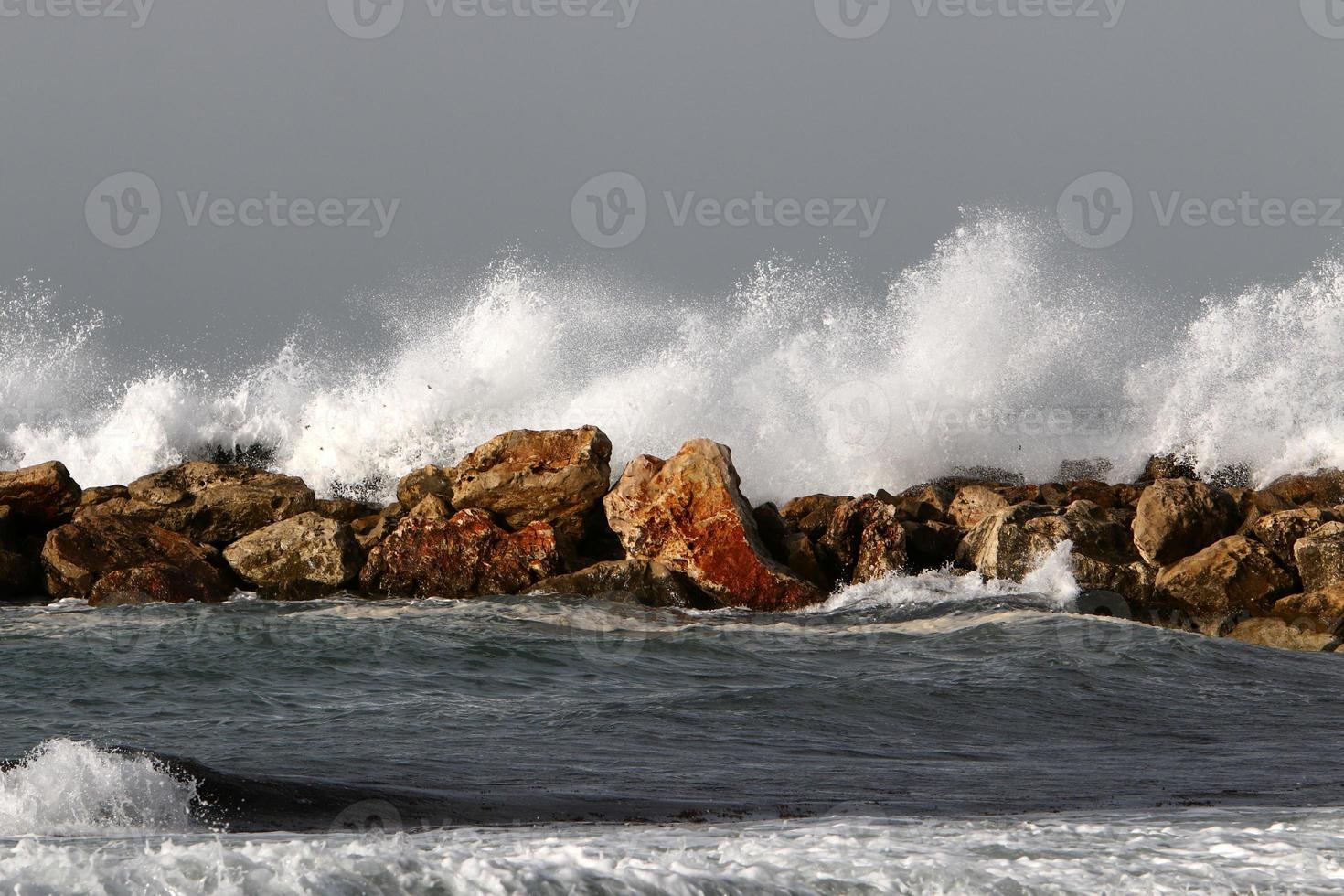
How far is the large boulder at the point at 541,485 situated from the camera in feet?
54.0

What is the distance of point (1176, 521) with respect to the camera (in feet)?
50.4

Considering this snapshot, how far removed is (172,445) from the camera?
22.1 m

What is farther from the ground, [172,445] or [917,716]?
[172,445]

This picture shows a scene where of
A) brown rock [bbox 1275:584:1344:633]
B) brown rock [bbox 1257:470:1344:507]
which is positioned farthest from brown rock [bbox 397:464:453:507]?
brown rock [bbox 1257:470:1344:507]

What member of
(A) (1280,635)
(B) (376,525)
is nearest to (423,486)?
(B) (376,525)

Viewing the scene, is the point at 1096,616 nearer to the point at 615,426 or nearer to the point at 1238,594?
the point at 1238,594

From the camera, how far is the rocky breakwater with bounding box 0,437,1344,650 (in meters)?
14.8

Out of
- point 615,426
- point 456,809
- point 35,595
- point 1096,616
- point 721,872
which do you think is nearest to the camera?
point 721,872

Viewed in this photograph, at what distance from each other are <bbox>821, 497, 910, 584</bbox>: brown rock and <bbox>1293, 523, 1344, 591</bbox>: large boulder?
4.09 metres

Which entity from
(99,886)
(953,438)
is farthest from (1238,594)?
(99,886)

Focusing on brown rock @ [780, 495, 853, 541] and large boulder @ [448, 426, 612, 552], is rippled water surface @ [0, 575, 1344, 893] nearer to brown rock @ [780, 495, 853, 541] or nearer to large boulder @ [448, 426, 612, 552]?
large boulder @ [448, 426, 612, 552]

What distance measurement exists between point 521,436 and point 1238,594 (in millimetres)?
8232

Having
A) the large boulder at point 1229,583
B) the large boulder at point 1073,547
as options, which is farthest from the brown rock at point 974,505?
the large boulder at point 1229,583

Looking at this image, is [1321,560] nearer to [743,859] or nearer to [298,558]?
[743,859]
